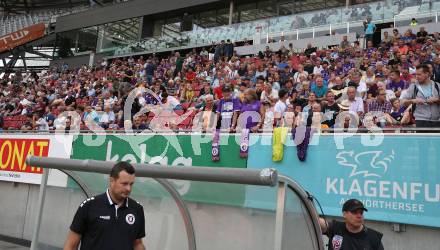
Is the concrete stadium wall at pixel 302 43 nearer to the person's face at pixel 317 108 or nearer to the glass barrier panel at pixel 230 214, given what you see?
the person's face at pixel 317 108

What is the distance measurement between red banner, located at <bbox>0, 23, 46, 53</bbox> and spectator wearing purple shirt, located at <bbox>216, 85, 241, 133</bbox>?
33.4m

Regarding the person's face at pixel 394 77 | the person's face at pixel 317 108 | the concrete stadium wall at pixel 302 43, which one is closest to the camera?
the person's face at pixel 317 108

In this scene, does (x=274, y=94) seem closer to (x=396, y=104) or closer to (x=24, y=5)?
(x=396, y=104)

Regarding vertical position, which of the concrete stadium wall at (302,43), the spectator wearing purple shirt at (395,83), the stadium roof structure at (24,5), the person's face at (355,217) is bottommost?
the person's face at (355,217)

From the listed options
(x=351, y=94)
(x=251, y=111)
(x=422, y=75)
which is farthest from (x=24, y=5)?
(x=422, y=75)

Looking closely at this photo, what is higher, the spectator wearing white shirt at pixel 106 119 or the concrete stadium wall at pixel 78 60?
the concrete stadium wall at pixel 78 60

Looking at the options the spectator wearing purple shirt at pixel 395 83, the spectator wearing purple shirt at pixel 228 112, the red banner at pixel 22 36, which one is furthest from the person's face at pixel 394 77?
the red banner at pixel 22 36

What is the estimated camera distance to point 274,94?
35.5ft

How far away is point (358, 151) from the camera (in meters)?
7.24

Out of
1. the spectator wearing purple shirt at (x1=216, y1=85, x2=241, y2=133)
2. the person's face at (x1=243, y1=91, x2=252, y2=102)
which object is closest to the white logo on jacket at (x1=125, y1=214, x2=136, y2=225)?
the spectator wearing purple shirt at (x1=216, y1=85, x2=241, y2=133)

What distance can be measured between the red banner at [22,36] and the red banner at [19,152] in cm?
2794

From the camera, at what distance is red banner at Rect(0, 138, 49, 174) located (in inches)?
487

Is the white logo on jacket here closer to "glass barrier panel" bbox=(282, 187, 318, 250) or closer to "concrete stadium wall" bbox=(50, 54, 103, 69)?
"glass barrier panel" bbox=(282, 187, 318, 250)

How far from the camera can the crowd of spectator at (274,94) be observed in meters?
8.23
